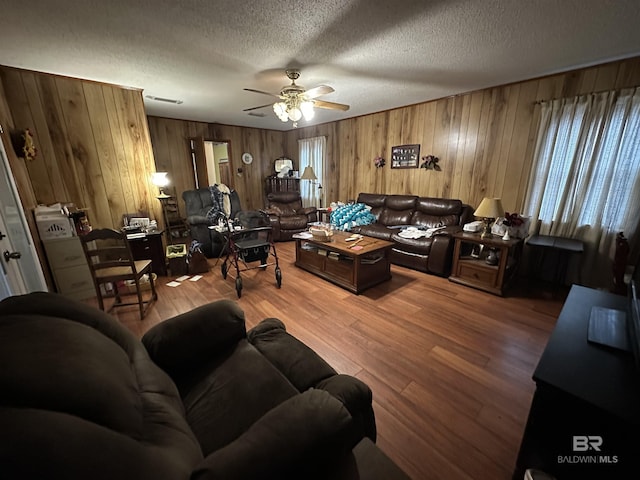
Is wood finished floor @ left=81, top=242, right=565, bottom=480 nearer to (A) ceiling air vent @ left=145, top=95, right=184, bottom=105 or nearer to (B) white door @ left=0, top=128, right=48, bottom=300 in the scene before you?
(B) white door @ left=0, top=128, right=48, bottom=300

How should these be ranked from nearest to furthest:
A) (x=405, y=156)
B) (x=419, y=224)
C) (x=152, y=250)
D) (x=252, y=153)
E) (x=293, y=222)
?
(x=152, y=250) < (x=419, y=224) < (x=405, y=156) < (x=293, y=222) < (x=252, y=153)

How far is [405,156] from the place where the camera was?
4.46 m

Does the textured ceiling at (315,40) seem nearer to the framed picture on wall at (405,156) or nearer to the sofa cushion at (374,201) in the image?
the framed picture on wall at (405,156)

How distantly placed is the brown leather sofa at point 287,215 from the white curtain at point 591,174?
3.69m

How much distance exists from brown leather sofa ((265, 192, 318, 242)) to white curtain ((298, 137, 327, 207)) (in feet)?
1.23

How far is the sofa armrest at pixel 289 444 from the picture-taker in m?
0.63

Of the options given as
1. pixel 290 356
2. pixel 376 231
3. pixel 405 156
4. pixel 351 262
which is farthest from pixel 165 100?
pixel 290 356

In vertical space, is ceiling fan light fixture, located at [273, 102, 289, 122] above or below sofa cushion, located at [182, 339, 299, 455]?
above

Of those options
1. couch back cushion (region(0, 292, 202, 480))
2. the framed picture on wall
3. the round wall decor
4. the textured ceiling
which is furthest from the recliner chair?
couch back cushion (region(0, 292, 202, 480))

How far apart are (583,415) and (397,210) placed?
12.5 feet

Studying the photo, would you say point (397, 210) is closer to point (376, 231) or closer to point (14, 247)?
point (376, 231)

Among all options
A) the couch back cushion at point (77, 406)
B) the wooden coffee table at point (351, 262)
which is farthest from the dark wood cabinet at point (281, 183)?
the couch back cushion at point (77, 406)

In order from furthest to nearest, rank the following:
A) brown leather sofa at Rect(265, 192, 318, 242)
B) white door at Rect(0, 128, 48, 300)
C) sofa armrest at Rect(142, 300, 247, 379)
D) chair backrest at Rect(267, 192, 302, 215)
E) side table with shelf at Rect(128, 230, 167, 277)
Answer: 1. chair backrest at Rect(267, 192, 302, 215)
2. brown leather sofa at Rect(265, 192, 318, 242)
3. side table with shelf at Rect(128, 230, 167, 277)
4. white door at Rect(0, 128, 48, 300)
5. sofa armrest at Rect(142, 300, 247, 379)

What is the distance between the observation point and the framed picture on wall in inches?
170
